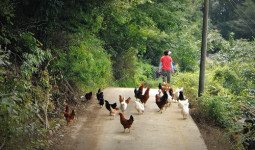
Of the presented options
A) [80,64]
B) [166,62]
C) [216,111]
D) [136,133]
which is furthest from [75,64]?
[216,111]

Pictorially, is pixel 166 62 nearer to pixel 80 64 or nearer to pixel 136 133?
pixel 80 64

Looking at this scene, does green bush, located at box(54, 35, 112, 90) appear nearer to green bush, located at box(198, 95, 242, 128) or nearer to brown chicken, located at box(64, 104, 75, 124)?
brown chicken, located at box(64, 104, 75, 124)

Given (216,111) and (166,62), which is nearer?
(216,111)

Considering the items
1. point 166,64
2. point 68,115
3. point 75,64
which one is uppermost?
point 166,64

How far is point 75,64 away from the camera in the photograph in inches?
513

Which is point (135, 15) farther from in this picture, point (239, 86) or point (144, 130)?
point (144, 130)

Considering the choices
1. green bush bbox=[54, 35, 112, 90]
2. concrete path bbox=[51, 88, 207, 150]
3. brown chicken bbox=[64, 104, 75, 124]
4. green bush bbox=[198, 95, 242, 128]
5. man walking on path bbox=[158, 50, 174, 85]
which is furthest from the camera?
man walking on path bbox=[158, 50, 174, 85]

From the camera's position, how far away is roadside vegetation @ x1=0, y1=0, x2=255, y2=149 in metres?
7.20

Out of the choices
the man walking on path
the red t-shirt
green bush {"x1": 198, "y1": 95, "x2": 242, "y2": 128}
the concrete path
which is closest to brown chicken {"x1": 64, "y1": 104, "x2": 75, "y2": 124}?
the concrete path

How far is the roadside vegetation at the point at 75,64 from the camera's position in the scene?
23.6ft

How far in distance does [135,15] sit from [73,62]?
557 centimetres

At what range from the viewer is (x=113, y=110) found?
11.3 m

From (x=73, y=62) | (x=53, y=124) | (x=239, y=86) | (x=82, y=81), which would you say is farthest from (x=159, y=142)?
(x=239, y=86)

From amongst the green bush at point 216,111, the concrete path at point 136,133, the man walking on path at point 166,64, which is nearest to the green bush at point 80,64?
the concrete path at point 136,133
